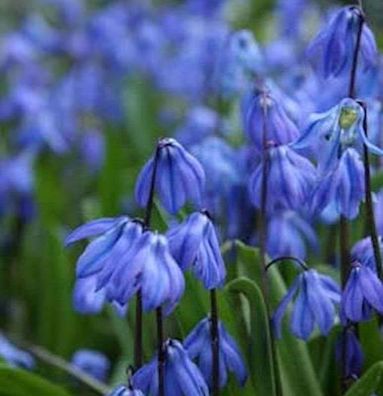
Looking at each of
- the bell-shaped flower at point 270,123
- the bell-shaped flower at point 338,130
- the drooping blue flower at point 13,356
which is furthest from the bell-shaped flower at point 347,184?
the drooping blue flower at point 13,356

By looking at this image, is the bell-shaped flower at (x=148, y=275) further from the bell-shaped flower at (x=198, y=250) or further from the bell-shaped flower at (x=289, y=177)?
the bell-shaped flower at (x=289, y=177)

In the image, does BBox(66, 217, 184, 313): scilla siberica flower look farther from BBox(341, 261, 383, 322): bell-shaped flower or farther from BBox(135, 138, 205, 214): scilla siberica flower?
BBox(341, 261, 383, 322): bell-shaped flower

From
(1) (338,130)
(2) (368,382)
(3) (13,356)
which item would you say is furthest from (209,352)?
(3) (13,356)

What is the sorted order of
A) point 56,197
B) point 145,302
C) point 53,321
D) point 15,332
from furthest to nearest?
1. point 56,197
2. point 15,332
3. point 53,321
4. point 145,302

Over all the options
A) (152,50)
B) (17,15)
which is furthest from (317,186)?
(17,15)

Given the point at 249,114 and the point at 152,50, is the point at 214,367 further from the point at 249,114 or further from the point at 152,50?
the point at 152,50

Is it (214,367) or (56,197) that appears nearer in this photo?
(214,367)
